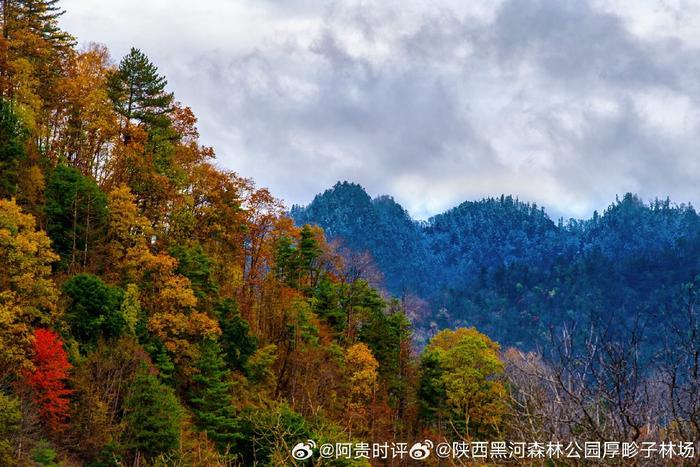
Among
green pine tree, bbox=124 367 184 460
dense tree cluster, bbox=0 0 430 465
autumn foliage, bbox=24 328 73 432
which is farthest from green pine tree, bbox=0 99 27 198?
green pine tree, bbox=124 367 184 460

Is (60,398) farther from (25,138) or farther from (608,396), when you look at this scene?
(608,396)

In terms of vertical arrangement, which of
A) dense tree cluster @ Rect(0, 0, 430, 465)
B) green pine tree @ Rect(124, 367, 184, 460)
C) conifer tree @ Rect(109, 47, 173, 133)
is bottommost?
green pine tree @ Rect(124, 367, 184, 460)

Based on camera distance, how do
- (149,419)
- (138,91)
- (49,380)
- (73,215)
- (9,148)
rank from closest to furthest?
(49,380), (149,419), (9,148), (73,215), (138,91)

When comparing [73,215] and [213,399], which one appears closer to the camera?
[213,399]

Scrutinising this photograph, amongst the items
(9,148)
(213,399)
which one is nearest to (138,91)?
(9,148)

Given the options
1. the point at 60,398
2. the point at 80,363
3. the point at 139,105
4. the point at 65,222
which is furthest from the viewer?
the point at 139,105

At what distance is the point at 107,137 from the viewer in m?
44.4

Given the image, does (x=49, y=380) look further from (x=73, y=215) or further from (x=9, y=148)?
(x=9, y=148)

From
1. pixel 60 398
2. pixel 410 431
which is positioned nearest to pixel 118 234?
pixel 60 398

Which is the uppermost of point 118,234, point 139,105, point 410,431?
point 139,105

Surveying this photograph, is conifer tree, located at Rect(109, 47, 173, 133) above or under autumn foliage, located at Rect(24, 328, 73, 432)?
above

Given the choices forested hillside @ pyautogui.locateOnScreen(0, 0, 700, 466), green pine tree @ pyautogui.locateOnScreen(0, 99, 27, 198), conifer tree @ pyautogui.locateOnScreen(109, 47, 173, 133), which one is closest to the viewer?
forested hillside @ pyautogui.locateOnScreen(0, 0, 700, 466)

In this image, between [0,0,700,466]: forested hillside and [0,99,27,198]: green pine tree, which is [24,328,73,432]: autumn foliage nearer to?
→ [0,0,700,466]: forested hillside

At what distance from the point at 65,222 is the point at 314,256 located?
22.5 meters
